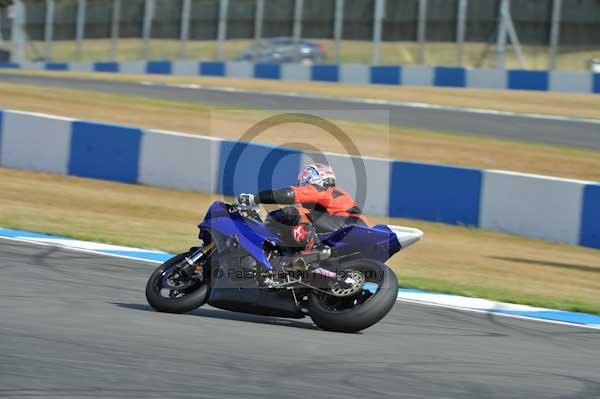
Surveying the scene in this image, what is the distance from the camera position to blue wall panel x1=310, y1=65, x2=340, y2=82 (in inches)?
1169

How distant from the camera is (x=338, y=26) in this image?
107 feet

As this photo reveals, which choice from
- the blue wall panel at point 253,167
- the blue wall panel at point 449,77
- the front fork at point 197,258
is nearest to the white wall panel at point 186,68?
the blue wall panel at point 449,77

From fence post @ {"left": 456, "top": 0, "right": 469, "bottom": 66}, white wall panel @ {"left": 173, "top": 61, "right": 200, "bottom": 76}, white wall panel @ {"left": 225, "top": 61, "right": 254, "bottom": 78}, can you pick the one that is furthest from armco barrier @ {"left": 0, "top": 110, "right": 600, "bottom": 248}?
white wall panel @ {"left": 173, "top": 61, "right": 200, "bottom": 76}

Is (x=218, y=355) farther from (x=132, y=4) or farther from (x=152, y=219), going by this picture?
(x=132, y=4)

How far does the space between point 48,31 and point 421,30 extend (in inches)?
601

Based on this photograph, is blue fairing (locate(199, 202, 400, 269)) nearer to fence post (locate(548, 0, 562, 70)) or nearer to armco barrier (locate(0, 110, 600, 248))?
armco barrier (locate(0, 110, 600, 248))

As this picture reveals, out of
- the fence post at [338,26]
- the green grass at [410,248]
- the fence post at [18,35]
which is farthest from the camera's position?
the fence post at [18,35]

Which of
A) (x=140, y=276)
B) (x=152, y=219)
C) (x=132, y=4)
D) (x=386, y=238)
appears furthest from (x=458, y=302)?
(x=132, y=4)

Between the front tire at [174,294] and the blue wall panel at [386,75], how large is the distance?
21.4m

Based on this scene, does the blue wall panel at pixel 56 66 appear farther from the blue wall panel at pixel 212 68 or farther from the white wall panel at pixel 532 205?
the white wall panel at pixel 532 205

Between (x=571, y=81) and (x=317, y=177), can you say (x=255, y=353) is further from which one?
(x=571, y=81)

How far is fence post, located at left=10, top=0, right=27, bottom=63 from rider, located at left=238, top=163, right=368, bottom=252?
33563 mm

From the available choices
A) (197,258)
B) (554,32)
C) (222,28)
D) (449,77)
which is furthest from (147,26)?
(197,258)

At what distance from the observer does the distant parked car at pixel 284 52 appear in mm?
32125
